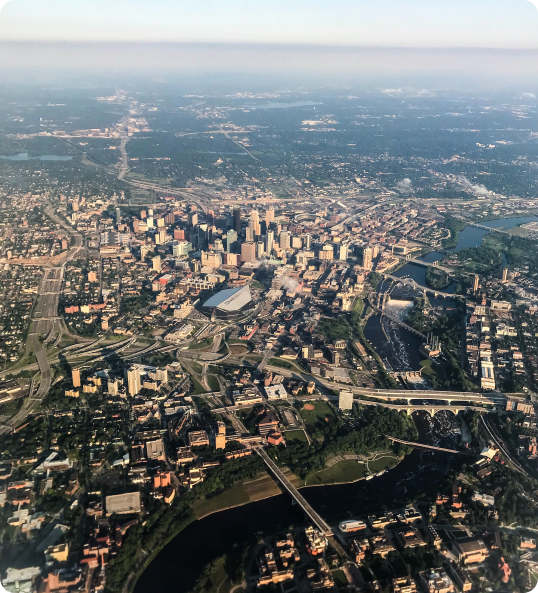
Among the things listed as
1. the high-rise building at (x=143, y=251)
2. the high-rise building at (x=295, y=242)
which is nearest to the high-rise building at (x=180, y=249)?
the high-rise building at (x=143, y=251)

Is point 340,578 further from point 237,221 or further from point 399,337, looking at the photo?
point 237,221

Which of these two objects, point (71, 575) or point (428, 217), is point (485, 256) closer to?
point (428, 217)

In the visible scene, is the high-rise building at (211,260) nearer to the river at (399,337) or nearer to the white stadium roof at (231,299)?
the white stadium roof at (231,299)

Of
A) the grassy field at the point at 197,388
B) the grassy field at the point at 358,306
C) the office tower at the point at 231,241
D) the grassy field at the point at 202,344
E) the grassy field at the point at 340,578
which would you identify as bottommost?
the grassy field at the point at 340,578

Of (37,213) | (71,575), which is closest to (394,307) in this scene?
(71,575)

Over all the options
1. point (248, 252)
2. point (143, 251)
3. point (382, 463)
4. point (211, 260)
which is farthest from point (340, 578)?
point (143, 251)

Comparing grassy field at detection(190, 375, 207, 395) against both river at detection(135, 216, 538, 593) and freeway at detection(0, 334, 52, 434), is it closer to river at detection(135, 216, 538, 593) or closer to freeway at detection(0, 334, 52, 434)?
freeway at detection(0, 334, 52, 434)

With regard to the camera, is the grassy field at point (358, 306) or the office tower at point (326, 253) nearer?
the grassy field at point (358, 306)
